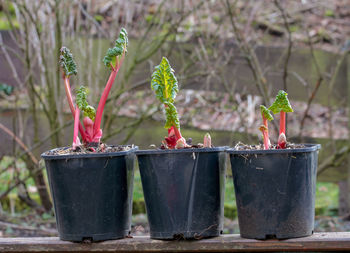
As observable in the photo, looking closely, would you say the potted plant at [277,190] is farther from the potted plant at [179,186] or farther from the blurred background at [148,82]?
the blurred background at [148,82]

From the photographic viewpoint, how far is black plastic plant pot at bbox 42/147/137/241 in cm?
148

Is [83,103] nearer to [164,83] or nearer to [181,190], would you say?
[164,83]

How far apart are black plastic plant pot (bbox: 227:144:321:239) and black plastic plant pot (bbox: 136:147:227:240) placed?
0.32 ft

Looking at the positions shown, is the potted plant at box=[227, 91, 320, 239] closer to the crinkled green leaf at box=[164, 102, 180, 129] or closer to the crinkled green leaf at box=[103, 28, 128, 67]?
the crinkled green leaf at box=[164, 102, 180, 129]

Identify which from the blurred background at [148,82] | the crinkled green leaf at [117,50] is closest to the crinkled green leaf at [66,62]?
the crinkled green leaf at [117,50]

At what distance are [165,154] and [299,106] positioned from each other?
114 inches

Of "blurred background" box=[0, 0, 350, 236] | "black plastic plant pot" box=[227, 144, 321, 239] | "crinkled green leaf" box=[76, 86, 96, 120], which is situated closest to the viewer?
"black plastic plant pot" box=[227, 144, 321, 239]

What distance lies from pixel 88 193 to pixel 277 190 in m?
0.55

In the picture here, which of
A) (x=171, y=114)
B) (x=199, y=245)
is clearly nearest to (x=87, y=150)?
(x=171, y=114)

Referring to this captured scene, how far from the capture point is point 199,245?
A: 1480mm

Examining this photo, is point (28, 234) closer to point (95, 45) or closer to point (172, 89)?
point (95, 45)

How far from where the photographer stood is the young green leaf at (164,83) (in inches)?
59.9

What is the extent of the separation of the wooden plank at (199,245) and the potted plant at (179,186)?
29mm

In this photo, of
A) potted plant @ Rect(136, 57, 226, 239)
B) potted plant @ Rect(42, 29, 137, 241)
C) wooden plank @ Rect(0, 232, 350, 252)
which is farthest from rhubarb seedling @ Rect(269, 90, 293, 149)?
potted plant @ Rect(42, 29, 137, 241)
